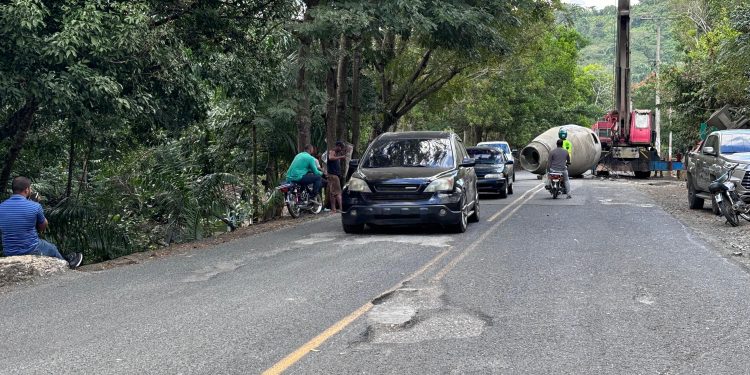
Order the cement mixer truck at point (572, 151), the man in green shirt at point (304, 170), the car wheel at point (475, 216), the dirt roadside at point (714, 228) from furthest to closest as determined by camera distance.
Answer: the cement mixer truck at point (572, 151) → the man in green shirt at point (304, 170) → the car wheel at point (475, 216) → the dirt roadside at point (714, 228)

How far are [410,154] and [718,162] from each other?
706 centimetres

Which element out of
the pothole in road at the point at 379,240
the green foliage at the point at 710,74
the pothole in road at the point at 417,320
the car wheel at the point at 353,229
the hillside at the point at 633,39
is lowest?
the pothole in road at the point at 379,240

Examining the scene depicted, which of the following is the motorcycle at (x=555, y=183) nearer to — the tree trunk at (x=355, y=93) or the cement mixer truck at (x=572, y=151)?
the tree trunk at (x=355, y=93)

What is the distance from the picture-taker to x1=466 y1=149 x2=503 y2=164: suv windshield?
2392cm

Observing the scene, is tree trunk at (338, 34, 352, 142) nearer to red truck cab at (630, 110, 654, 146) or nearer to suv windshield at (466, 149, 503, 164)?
suv windshield at (466, 149, 503, 164)

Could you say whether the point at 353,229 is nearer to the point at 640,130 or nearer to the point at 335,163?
the point at 335,163

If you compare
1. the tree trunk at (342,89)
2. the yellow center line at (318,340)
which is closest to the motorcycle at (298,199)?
the tree trunk at (342,89)

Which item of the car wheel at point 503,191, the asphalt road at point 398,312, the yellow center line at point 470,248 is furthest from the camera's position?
the car wheel at point 503,191

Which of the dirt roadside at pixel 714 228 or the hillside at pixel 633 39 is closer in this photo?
the dirt roadside at pixel 714 228

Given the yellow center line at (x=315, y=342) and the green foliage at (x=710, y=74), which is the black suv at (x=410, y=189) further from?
the green foliage at (x=710, y=74)

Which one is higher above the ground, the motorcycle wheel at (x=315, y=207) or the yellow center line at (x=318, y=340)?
the yellow center line at (x=318, y=340)

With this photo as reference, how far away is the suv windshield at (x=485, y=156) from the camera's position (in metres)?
23.9

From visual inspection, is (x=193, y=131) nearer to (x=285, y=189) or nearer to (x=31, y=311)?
(x=285, y=189)

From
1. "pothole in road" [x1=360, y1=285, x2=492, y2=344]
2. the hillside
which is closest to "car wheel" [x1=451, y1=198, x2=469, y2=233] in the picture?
"pothole in road" [x1=360, y1=285, x2=492, y2=344]
